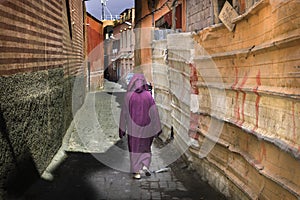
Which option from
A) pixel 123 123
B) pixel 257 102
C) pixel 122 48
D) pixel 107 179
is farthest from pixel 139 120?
pixel 122 48

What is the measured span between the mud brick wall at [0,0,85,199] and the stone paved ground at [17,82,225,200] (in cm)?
34

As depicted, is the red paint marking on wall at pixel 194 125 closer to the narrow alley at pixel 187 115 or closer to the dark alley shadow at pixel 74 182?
the narrow alley at pixel 187 115

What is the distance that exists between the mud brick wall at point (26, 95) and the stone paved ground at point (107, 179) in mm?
341

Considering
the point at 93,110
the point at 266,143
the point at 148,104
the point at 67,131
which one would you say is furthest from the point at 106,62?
the point at 266,143

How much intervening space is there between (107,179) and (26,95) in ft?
6.43

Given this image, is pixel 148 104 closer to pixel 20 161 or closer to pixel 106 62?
pixel 20 161

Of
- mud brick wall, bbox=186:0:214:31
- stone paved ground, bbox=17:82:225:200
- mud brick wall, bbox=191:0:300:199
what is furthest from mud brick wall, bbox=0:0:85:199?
mud brick wall, bbox=186:0:214:31

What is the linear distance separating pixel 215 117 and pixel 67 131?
560 centimetres

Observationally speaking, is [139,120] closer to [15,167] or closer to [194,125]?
[194,125]

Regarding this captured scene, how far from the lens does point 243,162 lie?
182 inches

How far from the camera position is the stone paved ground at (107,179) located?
222 inches

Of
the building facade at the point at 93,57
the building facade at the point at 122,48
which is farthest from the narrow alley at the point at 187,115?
the building facade at the point at 122,48

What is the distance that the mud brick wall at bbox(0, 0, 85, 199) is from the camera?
4.55 m

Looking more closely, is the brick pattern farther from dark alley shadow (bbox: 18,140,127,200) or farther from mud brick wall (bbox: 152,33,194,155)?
mud brick wall (bbox: 152,33,194,155)
